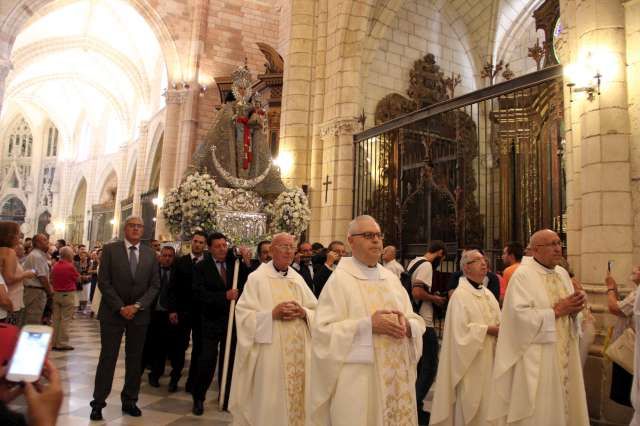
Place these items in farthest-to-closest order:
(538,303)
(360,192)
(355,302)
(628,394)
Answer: (360,192) → (628,394) → (538,303) → (355,302)

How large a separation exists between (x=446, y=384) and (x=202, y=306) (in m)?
2.35

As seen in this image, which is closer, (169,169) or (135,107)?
(169,169)

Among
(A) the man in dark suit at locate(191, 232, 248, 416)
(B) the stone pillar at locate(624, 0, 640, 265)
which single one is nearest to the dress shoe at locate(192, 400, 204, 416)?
(A) the man in dark suit at locate(191, 232, 248, 416)

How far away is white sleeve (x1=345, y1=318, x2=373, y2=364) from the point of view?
9.53 feet

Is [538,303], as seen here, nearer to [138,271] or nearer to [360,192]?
[138,271]

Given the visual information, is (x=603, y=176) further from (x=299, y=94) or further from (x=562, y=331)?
(x=299, y=94)

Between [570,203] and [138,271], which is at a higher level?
[570,203]

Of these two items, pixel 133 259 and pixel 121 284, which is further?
pixel 133 259

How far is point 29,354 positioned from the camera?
1.30 meters

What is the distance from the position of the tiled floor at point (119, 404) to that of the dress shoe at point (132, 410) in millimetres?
45

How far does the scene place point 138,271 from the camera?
4672mm

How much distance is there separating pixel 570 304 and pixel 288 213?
17.5 feet

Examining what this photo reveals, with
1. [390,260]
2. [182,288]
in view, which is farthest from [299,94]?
[182,288]

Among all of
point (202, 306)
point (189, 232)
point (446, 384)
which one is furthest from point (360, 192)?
point (446, 384)
